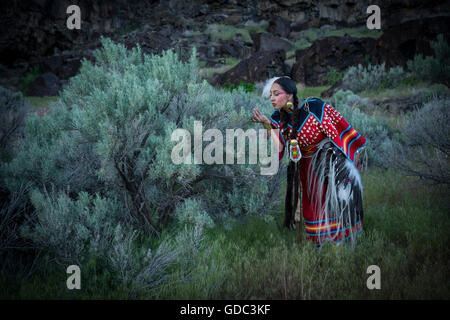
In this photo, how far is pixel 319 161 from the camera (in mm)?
3217

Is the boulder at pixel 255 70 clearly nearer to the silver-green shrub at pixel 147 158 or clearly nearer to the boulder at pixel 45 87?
the boulder at pixel 45 87

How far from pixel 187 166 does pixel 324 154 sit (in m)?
1.46

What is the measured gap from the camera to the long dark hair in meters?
3.03

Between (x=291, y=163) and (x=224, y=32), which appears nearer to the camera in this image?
(x=291, y=163)

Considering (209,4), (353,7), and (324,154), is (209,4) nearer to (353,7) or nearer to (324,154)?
(353,7)

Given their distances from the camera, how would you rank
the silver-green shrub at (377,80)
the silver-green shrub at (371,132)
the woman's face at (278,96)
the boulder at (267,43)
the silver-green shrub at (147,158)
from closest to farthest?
the woman's face at (278,96) < the silver-green shrub at (147,158) < the silver-green shrub at (371,132) < the silver-green shrub at (377,80) < the boulder at (267,43)

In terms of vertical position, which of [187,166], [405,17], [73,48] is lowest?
[187,166]

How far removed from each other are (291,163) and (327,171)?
0.39m

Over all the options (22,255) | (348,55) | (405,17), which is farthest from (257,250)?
(405,17)

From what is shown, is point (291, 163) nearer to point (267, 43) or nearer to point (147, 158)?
point (147, 158)

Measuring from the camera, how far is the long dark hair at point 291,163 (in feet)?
9.93

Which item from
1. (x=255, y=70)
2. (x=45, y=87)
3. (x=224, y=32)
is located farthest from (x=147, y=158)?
(x=224, y=32)

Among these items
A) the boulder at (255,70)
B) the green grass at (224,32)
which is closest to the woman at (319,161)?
the boulder at (255,70)

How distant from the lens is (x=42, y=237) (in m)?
2.90
